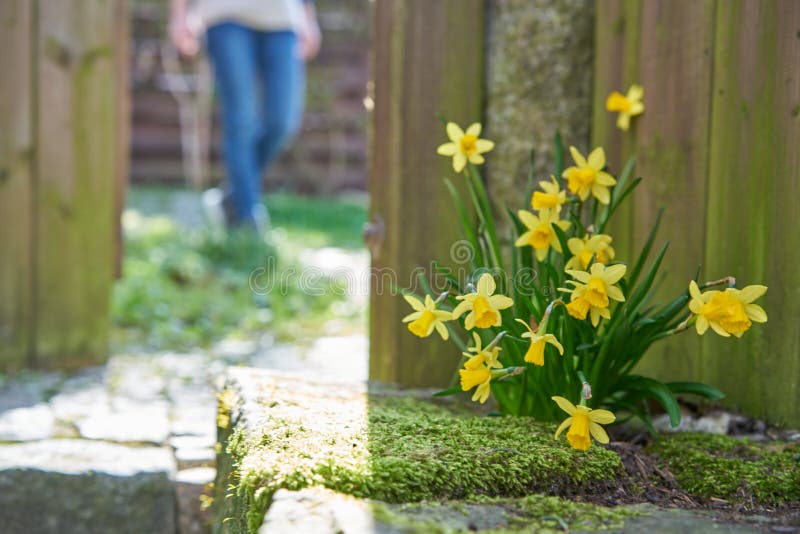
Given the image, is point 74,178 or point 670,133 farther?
point 74,178

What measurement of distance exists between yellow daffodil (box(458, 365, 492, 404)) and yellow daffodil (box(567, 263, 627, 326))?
0.55 ft

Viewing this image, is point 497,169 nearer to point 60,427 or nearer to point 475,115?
point 475,115

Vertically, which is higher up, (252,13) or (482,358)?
(252,13)

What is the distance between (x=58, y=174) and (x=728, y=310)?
251 centimetres

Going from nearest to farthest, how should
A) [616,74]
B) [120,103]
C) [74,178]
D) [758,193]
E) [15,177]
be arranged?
[758,193]
[616,74]
[15,177]
[74,178]
[120,103]

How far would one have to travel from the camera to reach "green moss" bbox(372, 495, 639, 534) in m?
1.11

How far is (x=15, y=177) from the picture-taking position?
3174 mm

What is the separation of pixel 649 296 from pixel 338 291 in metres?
3.23

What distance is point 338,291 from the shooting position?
5055 millimetres

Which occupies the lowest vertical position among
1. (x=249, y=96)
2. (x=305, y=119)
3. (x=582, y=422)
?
(x=582, y=422)

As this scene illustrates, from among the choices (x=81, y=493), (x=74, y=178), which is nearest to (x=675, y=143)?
(x=81, y=493)

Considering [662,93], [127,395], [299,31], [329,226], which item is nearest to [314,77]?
[329,226]

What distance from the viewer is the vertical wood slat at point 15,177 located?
3.15m

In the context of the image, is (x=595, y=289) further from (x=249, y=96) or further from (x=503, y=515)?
(x=249, y=96)
